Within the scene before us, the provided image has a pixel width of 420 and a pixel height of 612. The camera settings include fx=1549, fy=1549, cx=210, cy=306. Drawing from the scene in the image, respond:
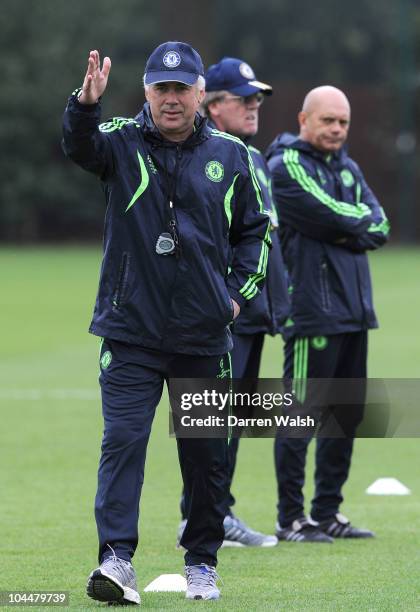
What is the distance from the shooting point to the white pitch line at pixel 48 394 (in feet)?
47.0

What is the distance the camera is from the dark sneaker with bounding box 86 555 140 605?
19.5 ft

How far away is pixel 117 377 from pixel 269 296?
1.94 meters

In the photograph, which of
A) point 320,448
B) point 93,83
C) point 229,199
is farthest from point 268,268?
point 93,83

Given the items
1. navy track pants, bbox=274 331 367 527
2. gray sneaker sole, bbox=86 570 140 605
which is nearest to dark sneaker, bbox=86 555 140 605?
gray sneaker sole, bbox=86 570 140 605

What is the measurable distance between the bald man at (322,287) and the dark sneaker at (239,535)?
29 centimetres

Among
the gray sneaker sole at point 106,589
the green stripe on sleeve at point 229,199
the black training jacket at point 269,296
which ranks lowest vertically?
the gray sneaker sole at point 106,589

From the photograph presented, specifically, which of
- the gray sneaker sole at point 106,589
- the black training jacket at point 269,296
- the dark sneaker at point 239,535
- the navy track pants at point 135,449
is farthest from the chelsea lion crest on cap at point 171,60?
the dark sneaker at point 239,535

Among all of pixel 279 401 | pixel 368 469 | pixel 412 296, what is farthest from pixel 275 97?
pixel 279 401

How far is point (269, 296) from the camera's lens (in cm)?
799

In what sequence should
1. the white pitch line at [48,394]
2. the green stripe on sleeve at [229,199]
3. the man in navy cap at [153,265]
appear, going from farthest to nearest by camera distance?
the white pitch line at [48,394]
the green stripe on sleeve at [229,199]
the man in navy cap at [153,265]

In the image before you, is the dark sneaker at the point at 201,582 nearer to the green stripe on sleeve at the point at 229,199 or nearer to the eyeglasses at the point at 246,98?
the green stripe on sleeve at the point at 229,199

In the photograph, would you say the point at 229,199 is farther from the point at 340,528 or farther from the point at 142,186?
the point at 340,528

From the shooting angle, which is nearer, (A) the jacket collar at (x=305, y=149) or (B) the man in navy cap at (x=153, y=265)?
(B) the man in navy cap at (x=153, y=265)

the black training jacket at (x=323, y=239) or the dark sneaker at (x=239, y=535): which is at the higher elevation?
the black training jacket at (x=323, y=239)
